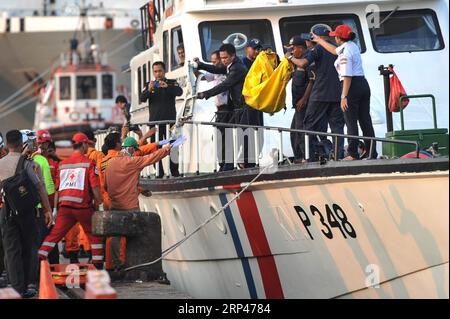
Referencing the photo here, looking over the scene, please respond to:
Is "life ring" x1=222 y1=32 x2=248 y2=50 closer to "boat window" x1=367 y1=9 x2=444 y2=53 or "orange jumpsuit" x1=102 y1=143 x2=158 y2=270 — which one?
"boat window" x1=367 y1=9 x2=444 y2=53

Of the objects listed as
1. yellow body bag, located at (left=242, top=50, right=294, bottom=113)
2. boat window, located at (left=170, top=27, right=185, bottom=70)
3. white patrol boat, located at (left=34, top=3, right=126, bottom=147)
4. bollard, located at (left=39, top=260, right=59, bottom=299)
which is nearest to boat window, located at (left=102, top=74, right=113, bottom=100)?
white patrol boat, located at (left=34, top=3, right=126, bottom=147)

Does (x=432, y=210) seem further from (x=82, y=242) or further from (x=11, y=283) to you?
(x=82, y=242)

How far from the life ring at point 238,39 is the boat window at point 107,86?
40.6m

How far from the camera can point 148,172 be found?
14.7 m

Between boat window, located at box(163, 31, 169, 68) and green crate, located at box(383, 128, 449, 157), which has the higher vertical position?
boat window, located at box(163, 31, 169, 68)

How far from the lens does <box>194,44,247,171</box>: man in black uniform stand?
12094mm

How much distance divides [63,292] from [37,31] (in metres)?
48.6

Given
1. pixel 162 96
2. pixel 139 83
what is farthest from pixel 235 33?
pixel 139 83

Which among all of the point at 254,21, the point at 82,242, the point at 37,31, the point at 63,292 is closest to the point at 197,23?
the point at 254,21

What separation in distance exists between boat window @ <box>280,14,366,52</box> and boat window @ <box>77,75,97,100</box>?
4088 cm

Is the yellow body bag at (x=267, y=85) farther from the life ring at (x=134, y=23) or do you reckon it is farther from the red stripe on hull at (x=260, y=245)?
the life ring at (x=134, y=23)

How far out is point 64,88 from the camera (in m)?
53.8

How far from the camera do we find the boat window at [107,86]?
5397 centimetres

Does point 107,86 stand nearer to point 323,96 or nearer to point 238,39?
point 238,39
